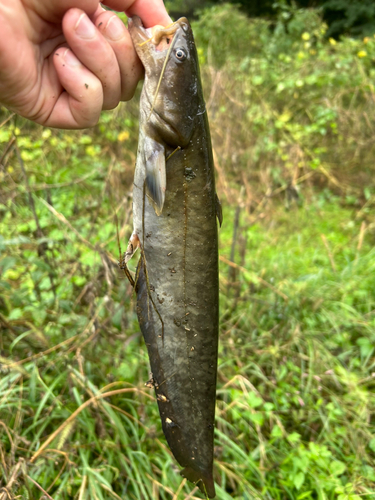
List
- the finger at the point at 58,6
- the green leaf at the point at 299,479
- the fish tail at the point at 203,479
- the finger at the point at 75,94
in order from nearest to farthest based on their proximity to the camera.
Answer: the finger at the point at 58,6 → the finger at the point at 75,94 → the fish tail at the point at 203,479 → the green leaf at the point at 299,479

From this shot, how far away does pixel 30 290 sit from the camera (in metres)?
2.55

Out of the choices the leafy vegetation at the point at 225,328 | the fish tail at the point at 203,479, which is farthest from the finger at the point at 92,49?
the fish tail at the point at 203,479

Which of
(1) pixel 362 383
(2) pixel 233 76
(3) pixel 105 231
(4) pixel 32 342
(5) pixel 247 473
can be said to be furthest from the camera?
(2) pixel 233 76

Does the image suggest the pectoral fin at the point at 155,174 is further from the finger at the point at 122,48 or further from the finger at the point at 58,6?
the finger at the point at 58,6

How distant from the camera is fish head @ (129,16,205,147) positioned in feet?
3.96

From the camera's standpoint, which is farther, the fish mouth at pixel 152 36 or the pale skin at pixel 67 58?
the fish mouth at pixel 152 36

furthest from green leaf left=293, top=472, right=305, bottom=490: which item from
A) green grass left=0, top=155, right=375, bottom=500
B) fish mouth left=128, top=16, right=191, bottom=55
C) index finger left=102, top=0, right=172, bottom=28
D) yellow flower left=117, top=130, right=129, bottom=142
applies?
yellow flower left=117, top=130, right=129, bottom=142

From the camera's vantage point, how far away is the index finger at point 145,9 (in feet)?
4.00

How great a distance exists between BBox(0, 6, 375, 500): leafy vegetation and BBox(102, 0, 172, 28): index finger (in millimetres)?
832

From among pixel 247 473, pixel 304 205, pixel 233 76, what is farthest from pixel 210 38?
pixel 247 473

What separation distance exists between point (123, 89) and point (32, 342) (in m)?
1.77

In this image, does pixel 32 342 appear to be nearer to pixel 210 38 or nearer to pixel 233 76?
pixel 233 76

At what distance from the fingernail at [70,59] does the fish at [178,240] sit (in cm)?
22

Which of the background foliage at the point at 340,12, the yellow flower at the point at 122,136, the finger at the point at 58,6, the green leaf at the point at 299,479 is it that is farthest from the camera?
the background foliage at the point at 340,12
